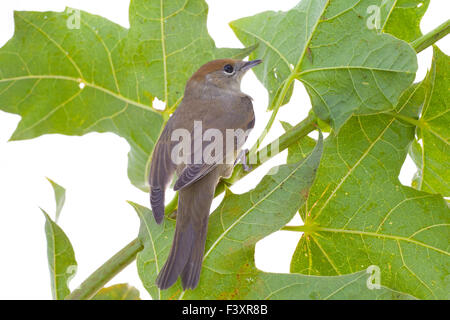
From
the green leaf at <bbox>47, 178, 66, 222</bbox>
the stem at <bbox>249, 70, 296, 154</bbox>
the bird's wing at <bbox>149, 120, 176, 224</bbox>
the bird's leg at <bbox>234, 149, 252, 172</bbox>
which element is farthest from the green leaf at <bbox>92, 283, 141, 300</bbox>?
the stem at <bbox>249, 70, 296, 154</bbox>

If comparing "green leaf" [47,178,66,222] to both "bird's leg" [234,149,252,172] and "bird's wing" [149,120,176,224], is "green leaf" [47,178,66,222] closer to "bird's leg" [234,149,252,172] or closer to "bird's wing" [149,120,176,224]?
"bird's wing" [149,120,176,224]

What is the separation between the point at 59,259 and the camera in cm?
205

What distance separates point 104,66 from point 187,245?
97cm

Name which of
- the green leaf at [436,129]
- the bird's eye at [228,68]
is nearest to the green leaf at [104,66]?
the bird's eye at [228,68]

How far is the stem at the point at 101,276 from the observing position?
185 cm

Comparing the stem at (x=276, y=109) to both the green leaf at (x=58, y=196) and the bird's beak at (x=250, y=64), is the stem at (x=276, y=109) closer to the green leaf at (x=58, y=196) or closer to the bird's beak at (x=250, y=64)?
the bird's beak at (x=250, y=64)

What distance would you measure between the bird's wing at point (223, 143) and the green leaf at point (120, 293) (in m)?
0.65

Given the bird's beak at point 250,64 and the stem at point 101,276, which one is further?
the bird's beak at point 250,64

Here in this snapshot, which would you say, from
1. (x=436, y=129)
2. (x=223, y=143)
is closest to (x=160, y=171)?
(x=223, y=143)

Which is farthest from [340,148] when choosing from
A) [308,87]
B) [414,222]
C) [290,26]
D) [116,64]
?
[116,64]

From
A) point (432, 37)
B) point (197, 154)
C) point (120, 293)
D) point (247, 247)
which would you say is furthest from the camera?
point (120, 293)

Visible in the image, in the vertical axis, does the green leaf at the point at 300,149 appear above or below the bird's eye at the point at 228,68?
below

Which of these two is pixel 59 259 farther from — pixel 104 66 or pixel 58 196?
pixel 104 66

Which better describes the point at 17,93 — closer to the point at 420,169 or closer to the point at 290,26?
the point at 290,26
